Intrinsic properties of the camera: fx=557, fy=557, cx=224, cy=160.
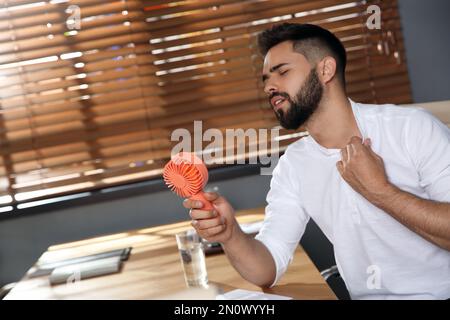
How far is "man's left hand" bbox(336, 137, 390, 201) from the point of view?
124cm

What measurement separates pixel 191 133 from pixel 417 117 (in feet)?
5.22

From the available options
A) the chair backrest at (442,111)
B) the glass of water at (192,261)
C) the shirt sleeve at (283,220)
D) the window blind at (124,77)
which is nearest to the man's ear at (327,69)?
the shirt sleeve at (283,220)

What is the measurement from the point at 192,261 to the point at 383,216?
0.52m

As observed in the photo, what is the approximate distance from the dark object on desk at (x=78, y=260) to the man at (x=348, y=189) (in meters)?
0.67

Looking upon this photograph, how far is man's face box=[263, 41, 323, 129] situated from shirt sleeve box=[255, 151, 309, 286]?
0.44 feet

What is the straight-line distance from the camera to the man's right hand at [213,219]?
1118mm

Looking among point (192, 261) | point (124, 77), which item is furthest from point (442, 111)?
point (124, 77)

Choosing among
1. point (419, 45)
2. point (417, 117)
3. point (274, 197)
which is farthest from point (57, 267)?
point (419, 45)

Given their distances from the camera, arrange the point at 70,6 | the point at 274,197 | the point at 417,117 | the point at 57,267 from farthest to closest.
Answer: the point at 70,6 → the point at 57,267 → the point at 274,197 → the point at 417,117

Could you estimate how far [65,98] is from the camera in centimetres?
275

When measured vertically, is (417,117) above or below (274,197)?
above

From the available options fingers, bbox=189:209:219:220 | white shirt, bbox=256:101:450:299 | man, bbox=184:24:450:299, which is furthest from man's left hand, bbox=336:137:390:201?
fingers, bbox=189:209:219:220

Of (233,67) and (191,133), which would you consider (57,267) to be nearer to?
(191,133)

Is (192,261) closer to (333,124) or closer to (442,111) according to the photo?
(333,124)
